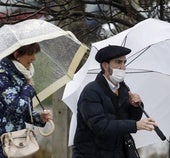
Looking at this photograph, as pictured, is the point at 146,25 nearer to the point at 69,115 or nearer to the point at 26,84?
the point at 26,84

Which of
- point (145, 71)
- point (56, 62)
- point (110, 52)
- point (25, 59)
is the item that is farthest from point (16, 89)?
point (145, 71)

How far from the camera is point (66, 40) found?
5.38m

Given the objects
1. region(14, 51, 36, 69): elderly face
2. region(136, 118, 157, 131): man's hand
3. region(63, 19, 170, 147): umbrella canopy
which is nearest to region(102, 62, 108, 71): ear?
region(63, 19, 170, 147): umbrella canopy

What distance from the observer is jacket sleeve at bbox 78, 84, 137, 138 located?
474 centimetres

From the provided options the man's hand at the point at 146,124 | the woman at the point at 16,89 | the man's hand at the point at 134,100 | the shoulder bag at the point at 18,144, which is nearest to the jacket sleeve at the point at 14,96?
the woman at the point at 16,89

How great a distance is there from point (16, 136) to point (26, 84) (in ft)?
1.25

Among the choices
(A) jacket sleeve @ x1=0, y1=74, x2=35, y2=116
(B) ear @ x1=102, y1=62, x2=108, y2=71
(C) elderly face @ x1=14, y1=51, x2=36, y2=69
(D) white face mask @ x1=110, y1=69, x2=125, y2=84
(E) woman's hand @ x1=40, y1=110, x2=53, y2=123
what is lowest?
(E) woman's hand @ x1=40, y1=110, x2=53, y2=123

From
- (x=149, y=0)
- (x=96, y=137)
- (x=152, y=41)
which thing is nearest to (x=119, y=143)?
(x=96, y=137)

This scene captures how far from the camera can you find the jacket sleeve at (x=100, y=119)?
474 cm

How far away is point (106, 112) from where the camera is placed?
4.88 meters

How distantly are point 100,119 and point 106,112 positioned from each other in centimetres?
13

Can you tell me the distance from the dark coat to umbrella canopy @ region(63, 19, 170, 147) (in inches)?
15.5

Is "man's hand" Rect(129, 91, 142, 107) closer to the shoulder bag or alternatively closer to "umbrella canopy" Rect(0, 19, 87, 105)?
"umbrella canopy" Rect(0, 19, 87, 105)

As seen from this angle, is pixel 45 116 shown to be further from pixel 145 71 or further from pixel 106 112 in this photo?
pixel 145 71
